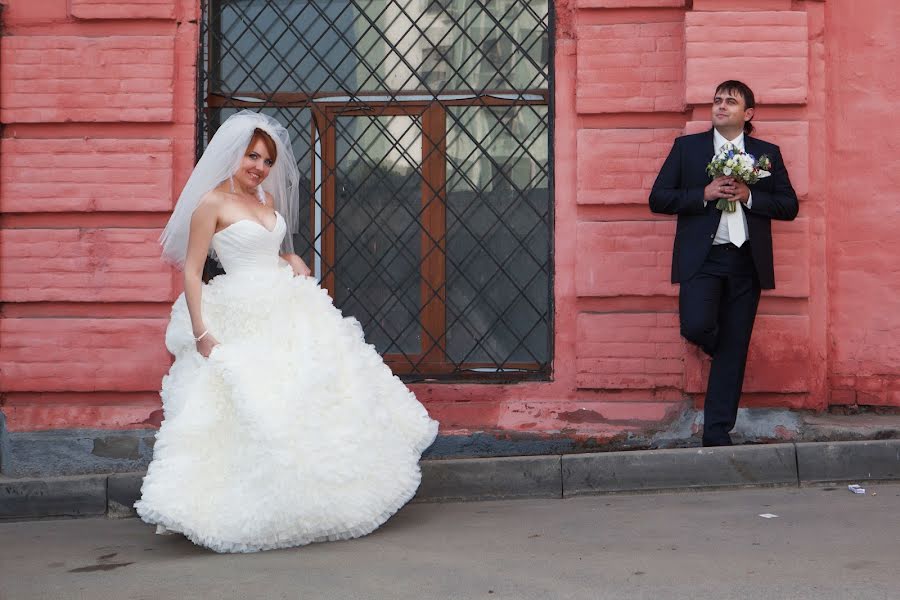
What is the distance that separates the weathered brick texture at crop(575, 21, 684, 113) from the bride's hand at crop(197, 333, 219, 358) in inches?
106

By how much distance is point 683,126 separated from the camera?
666 centimetres

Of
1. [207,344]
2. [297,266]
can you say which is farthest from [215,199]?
[207,344]

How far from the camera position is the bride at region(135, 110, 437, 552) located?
4820 mm

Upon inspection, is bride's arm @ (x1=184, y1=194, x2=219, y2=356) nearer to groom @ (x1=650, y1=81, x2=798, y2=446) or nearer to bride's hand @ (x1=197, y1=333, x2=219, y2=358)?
bride's hand @ (x1=197, y1=333, x2=219, y2=358)

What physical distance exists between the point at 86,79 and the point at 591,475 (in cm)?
373

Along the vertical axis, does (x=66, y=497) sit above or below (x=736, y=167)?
below

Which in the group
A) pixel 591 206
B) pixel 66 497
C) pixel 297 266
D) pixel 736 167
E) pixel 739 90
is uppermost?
pixel 739 90

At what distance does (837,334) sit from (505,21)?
Answer: 2.71 meters

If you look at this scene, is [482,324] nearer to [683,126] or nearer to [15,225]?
[683,126]

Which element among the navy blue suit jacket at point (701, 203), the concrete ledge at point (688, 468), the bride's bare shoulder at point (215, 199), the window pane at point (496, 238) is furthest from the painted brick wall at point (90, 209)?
the navy blue suit jacket at point (701, 203)

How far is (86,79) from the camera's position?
6.78 metres

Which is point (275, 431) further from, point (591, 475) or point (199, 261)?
point (591, 475)

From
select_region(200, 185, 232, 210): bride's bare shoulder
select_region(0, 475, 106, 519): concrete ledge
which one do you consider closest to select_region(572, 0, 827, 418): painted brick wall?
select_region(200, 185, 232, 210): bride's bare shoulder

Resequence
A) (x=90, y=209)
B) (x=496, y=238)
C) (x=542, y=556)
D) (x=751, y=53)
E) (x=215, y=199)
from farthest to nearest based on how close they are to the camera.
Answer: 1. (x=496, y=238)
2. (x=90, y=209)
3. (x=751, y=53)
4. (x=215, y=199)
5. (x=542, y=556)
